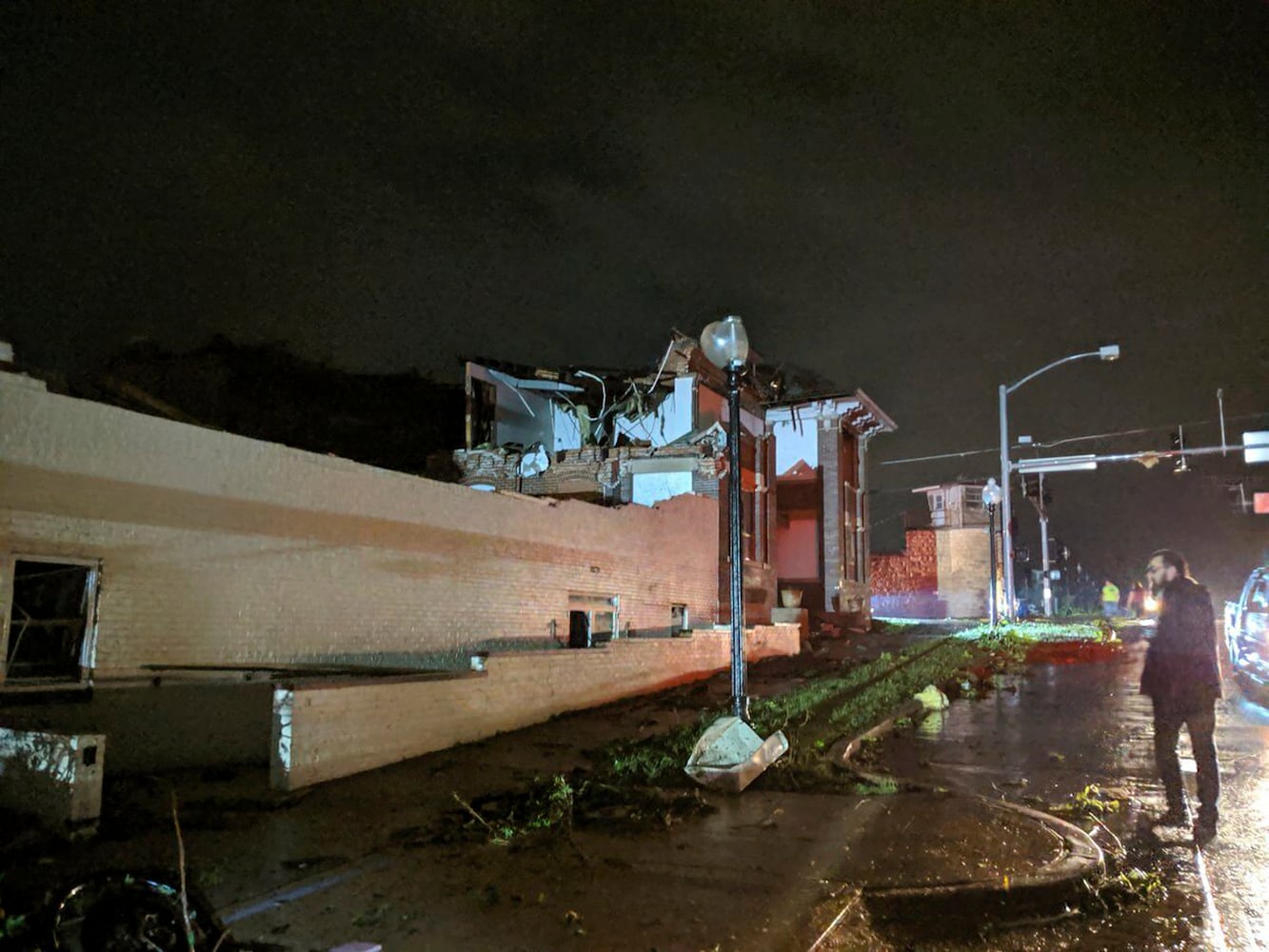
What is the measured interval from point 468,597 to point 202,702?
4831 millimetres

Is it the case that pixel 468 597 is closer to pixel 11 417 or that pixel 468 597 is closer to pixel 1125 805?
pixel 11 417

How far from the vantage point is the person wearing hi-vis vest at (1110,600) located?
144 ft

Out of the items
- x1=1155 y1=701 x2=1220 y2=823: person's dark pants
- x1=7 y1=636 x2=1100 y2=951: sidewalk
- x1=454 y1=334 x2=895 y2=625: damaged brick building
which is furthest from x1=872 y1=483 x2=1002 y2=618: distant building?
x1=7 y1=636 x2=1100 y2=951: sidewalk

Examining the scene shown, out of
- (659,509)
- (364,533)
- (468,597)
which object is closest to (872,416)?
(659,509)

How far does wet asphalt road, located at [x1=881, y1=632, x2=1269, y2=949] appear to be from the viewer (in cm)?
491

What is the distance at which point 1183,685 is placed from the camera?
7145 mm

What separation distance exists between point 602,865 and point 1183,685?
4.83 m

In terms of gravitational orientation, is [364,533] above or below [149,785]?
above

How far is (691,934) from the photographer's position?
15.4ft

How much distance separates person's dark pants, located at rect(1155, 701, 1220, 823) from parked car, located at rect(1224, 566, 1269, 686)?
7.06m

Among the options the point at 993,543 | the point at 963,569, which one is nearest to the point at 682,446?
the point at 993,543

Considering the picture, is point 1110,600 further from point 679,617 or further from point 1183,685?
point 1183,685

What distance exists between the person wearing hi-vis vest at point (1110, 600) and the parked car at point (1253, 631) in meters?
30.5

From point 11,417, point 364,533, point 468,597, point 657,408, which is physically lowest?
point 468,597
